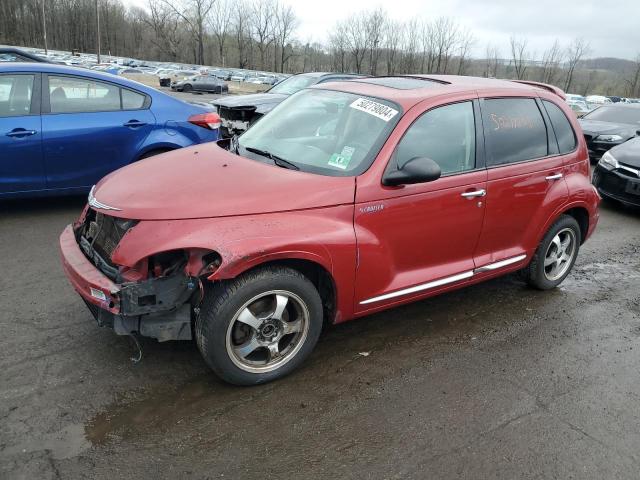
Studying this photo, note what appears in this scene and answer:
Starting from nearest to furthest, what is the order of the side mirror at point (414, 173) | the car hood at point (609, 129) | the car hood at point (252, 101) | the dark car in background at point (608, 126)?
the side mirror at point (414, 173) < the car hood at point (252, 101) < the dark car in background at point (608, 126) < the car hood at point (609, 129)

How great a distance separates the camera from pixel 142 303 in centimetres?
282

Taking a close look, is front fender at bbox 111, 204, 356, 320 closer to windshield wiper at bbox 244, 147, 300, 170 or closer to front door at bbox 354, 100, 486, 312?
front door at bbox 354, 100, 486, 312

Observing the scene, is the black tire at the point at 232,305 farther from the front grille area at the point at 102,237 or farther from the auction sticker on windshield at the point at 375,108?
the auction sticker on windshield at the point at 375,108

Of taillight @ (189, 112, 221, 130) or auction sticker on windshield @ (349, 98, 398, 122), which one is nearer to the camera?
auction sticker on windshield @ (349, 98, 398, 122)

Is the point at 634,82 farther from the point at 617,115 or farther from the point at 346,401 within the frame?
the point at 346,401

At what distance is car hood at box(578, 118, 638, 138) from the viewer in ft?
39.6

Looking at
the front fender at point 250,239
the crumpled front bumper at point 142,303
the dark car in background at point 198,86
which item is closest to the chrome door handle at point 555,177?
the front fender at point 250,239

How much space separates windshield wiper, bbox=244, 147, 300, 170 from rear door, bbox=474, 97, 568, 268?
149cm

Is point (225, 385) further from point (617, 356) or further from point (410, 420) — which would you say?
point (617, 356)

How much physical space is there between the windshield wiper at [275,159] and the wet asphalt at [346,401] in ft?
4.16

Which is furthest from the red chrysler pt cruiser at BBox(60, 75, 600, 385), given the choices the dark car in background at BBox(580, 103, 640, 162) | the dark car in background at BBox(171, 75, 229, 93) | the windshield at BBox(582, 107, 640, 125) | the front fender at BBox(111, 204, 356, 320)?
the dark car in background at BBox(171, 75, 229, 93)

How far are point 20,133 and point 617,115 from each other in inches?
530

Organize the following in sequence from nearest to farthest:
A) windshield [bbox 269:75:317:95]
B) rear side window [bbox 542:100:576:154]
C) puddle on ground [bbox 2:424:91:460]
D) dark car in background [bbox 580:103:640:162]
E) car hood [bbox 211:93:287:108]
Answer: puddle on ground [bbox 2:424:91:460]
rear side window [bbox 542:100:576:154]
car hood [bbox 211:93:287:108]
windshield [bbox 269:75:317:95]
dark car in background [bbox 580:103:640:162]

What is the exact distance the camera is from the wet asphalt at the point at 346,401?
8.45ft
